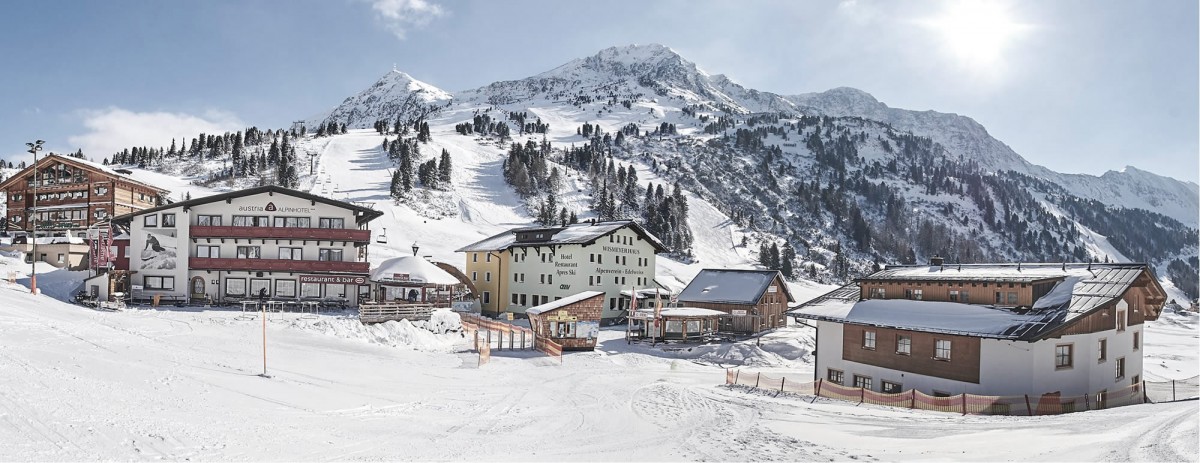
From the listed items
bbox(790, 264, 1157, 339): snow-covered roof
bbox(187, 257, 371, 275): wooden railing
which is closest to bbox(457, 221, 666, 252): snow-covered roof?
bbox(187, 257, 371, 275): wooden railing

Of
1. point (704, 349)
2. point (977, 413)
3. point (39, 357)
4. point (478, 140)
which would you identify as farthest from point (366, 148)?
point (977, 413)

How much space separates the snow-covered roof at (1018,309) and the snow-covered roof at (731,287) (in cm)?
1585

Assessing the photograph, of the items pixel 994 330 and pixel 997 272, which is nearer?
pixel 994 330

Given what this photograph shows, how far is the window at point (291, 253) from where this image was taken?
1751 inches

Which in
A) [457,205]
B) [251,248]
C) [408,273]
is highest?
[457,205]

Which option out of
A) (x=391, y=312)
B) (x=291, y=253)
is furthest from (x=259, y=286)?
(x=391, y=312)

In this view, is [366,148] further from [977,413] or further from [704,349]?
[977,413]

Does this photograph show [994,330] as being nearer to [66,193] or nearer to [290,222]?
[290,222]

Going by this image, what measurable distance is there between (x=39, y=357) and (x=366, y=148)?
12886cm

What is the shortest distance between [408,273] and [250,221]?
41.7 feet

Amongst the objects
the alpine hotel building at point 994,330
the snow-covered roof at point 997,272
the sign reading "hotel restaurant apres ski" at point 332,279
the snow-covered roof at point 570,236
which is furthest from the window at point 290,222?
the snow-covered roof at point 997,272

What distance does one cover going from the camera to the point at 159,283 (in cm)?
4275

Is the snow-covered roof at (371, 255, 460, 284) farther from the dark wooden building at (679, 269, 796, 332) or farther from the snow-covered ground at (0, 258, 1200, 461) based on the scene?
the dark wooden building at (679, 269, 796, 332)

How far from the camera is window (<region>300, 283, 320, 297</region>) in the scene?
44250 millimetres
